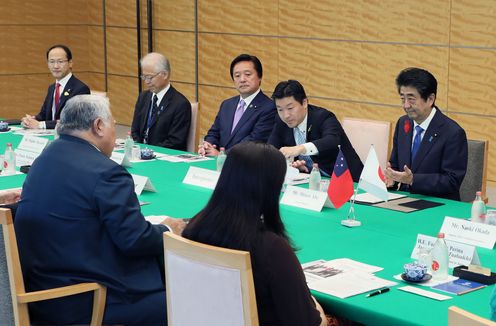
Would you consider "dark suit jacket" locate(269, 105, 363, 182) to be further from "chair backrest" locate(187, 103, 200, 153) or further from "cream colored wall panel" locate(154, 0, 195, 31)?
"cream colored wall panel" locate(154, 0, 195, 31)

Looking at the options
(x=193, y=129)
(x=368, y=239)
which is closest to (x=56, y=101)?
(x=193, y=129)

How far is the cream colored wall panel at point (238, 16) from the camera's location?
9727 millimetres

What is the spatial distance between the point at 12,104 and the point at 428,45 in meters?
6.34

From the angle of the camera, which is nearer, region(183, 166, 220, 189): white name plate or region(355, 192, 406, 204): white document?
region(355, 192, 406, 204): white document

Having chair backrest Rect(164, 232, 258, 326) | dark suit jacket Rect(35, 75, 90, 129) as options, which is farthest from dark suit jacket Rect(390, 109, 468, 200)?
dark suit jacket Rect(35, 75, 90, 129)

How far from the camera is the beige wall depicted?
7945 millimetres

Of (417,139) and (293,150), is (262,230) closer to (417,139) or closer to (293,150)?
(417,139)

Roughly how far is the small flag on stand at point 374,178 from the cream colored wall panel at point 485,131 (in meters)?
3.73

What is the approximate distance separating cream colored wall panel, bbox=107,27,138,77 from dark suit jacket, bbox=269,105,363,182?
617cm

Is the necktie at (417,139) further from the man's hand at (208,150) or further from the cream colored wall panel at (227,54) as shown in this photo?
the cream colored wall panel at (227,54)

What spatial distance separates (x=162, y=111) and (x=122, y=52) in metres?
4.99

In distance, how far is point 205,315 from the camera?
2.81m

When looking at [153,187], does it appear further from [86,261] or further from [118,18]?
[118,18]

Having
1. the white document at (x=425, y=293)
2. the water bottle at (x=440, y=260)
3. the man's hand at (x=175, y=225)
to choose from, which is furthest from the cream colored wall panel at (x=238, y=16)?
the white document at (x=425, y=293)
